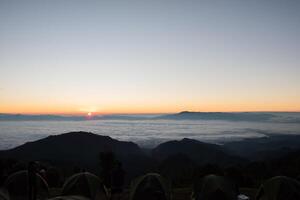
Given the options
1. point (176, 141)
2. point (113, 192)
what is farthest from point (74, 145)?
point (113, 192)

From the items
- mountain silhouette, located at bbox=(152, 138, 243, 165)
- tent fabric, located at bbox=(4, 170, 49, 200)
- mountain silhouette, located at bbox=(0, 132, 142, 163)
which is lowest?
mountain silhouette, located at bbox=(152, 138, 243, 165)

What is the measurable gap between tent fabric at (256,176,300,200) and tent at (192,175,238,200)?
4.62 feet

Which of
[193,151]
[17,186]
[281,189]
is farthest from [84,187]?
[193,151]

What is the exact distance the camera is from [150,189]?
49.2 ft

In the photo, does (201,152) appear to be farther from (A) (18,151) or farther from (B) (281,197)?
(B) (281,197)

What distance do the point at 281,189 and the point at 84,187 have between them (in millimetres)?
8878

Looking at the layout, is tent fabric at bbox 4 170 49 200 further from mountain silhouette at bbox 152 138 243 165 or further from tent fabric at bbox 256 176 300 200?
mountain silhouette at bbox 152 138 243 165

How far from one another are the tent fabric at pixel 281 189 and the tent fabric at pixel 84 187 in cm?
776

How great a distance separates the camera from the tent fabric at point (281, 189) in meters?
14.7

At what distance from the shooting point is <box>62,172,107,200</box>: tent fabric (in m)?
15.9

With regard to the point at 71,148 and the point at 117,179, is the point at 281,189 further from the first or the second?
the point at 71,148

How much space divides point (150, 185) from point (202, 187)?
2480mm

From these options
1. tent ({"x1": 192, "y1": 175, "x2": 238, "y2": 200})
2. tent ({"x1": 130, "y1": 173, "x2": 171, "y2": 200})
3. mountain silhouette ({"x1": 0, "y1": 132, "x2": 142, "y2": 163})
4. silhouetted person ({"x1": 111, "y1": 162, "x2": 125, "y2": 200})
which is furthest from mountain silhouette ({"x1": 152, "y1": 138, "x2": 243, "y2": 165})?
tent ({"x1": 130, "y1": 173, "x2": 171, "y2": 200})

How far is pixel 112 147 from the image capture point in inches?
6102
